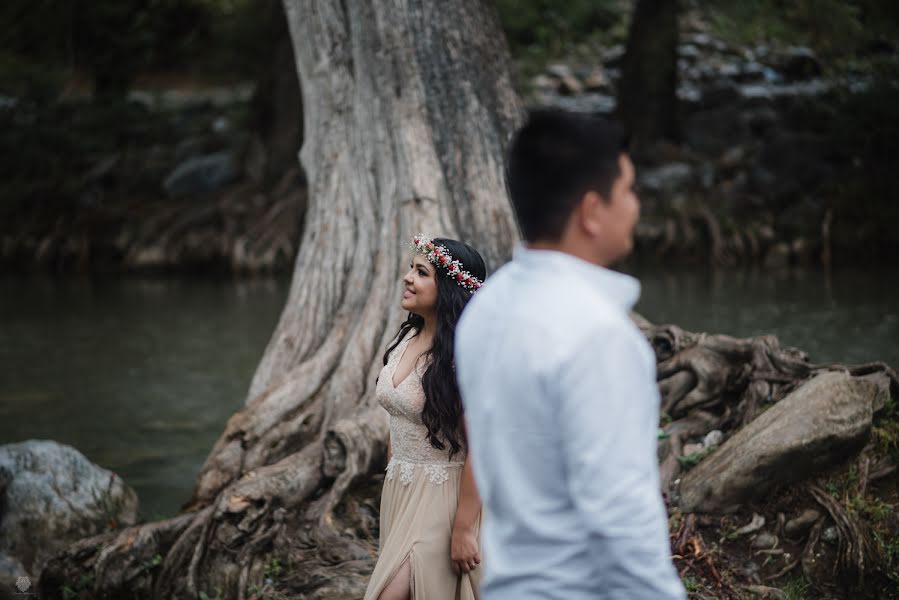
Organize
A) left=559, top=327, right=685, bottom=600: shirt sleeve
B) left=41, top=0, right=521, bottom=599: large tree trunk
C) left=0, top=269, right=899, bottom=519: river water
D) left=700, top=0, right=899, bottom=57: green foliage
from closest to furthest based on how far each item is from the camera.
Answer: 1. left=559, top=327, right=685, bottom=600: shirt sleeve
2. left=41, top=0, right=521, bottom=599: large tree trunk
3. left=0, top=269, right=899, bottom=519: river water
4. left=700, top=0, right=899, bottom=57: green foliage

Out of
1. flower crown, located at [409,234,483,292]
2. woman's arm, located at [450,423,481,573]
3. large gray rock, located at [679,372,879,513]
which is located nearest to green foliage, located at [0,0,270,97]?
large gray rock, located at [679,372,879,513]

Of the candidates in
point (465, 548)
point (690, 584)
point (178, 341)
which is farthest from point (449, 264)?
point (178, 341)

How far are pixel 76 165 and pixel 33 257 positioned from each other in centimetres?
258

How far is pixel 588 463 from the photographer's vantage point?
5.33 ft

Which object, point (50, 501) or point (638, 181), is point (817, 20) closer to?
point (638, 181)

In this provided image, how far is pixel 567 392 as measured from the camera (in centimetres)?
163

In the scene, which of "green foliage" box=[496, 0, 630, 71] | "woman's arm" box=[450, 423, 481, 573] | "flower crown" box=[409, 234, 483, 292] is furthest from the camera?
"green foliage" box=[496, 0, 630, 71]

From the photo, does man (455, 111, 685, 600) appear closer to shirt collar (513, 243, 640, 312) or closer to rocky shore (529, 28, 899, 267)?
shirt collar (513, 243, 640, 312)

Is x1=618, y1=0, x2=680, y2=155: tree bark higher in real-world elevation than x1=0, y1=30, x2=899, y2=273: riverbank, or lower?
higher

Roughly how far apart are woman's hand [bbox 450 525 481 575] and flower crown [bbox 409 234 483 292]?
2.75 ft

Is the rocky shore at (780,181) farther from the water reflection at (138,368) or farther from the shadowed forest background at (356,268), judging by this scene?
the water reflection at (138,368)

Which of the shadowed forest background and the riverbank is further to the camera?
the riverbank

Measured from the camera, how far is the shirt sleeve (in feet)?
5.31

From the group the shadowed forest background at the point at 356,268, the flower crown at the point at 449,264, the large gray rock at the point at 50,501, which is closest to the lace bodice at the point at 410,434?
the flower crown at the point at 449,264
